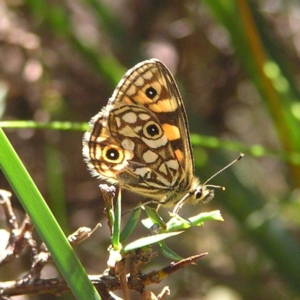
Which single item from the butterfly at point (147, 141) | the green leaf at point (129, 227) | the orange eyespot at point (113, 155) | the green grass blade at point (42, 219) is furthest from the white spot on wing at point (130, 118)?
the green grass blade at point (42, 219)

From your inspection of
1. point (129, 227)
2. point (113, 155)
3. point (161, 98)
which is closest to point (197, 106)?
point (161, 98)

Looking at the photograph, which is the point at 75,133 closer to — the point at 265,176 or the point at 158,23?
the point at 158,23

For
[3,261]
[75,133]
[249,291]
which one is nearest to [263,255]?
[249,291]

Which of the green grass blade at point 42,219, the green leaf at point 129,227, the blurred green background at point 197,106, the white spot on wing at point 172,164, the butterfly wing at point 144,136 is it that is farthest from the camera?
the blurred green background at point 197,106

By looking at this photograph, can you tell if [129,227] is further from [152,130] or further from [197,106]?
[197,106]

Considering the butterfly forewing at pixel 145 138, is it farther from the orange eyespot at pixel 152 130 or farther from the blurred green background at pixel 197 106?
the blurred green background at pixel 197 106

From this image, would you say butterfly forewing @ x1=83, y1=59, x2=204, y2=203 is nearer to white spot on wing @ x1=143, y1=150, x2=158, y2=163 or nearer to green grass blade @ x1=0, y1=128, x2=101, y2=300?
white spot on wing @ x1=143, y1=150, x2=158, y2=163
